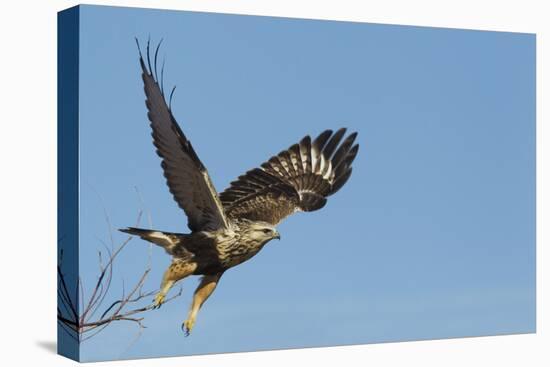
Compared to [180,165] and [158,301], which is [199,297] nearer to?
[158,301]

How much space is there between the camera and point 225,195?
11.6 metres

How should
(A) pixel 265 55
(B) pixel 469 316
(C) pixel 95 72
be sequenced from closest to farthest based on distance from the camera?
(C) pixel 95 72 → (A) pixel 265 55 → (B) pixel 469 316

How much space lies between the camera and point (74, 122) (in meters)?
11.0

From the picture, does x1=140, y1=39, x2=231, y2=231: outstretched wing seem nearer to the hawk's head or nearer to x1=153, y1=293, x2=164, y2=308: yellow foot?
the hawk's head

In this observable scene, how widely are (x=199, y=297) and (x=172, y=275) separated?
30 cm

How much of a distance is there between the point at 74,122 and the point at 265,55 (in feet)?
5.73

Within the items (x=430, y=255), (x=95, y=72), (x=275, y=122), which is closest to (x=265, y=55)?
(x=275, y=122)

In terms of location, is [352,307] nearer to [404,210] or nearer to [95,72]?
[404,210]

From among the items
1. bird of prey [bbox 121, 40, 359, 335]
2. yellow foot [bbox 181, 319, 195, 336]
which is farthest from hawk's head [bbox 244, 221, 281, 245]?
yellow foot [bbox 181, 319, 195, 336]

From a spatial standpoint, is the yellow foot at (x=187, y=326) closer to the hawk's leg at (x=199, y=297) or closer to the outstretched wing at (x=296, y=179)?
the hawk's leg at (x=199, y=297)

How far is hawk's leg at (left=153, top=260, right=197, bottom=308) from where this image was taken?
11.3 metres

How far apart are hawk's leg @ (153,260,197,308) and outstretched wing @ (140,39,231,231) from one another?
0.98ft

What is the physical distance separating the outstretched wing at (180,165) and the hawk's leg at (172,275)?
0.30 m

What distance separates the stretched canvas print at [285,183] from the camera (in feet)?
36.4
